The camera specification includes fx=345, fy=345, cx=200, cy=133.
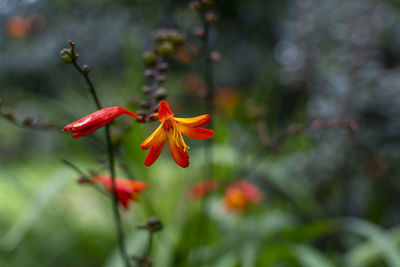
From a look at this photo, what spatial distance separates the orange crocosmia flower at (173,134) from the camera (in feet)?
1.77

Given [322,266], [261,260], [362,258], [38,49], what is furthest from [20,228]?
[38,49]

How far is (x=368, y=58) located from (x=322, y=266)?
0.96 meters

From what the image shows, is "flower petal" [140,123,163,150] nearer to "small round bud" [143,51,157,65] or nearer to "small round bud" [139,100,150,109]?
"small round bud" [139,100,150,109]

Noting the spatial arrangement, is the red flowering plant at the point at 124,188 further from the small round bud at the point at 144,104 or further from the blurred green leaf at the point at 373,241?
the blurred green leaf at the point at 373,241

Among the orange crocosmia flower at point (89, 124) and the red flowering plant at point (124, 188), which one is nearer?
the orange crocosmia flower at point (89, 124)

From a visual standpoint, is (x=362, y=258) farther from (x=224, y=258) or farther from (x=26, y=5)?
(x=26, y=5)

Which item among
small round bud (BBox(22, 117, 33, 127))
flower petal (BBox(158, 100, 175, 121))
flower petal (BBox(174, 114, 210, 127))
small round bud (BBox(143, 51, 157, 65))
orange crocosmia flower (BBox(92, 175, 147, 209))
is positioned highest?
small round bud (BBox(143, 51, 157, 65))

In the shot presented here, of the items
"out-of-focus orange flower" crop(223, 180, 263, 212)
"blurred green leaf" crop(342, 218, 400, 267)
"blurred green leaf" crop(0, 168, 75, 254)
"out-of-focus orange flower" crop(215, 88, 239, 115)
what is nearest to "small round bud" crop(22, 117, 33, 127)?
"blurred green leaf" crop(0, 168, 75, 254)

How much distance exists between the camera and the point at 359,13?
164cm

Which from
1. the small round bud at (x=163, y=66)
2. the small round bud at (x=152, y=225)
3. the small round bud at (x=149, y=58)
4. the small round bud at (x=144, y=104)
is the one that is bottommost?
the small round bud at (x=152, y=225)

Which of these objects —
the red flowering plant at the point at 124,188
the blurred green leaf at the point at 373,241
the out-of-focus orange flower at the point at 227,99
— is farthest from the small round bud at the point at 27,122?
the out-of-focus orange flower at the point at 227,99

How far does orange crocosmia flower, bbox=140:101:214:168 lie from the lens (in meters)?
0.54

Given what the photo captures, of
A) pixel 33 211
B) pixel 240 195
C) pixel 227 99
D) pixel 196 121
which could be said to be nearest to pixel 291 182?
pixel 240 195

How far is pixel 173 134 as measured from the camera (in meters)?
0.65
